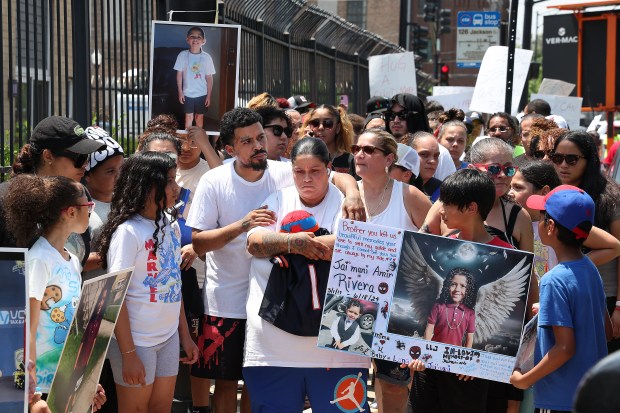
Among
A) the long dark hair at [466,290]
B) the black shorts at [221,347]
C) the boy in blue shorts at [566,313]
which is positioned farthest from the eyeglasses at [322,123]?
the boy in blue shorts at [566,313]

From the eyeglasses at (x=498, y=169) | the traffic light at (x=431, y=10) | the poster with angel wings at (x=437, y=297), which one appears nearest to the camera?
the poster with angel wings at (x=437, y=297)

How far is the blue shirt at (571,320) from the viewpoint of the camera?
4219 mm

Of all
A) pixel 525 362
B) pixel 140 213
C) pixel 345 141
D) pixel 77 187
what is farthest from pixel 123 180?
pixel 345 141

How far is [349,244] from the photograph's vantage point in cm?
494

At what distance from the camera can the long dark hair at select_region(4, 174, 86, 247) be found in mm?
4000

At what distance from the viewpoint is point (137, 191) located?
5.11m

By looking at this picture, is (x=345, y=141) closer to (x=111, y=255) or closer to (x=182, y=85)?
(x=182, y=85)

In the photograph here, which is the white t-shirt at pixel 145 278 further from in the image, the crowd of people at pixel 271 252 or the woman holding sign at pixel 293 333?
the woman holding sign at pixel 293 333

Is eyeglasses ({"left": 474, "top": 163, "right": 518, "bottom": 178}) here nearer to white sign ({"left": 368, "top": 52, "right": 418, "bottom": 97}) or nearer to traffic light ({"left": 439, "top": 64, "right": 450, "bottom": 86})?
white sign ({"left": 368, "top": 52, "right": 418, "bottom": 97})

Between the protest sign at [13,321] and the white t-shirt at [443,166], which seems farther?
the white t-shirt at [443,166]

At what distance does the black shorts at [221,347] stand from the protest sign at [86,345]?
175 centimetres

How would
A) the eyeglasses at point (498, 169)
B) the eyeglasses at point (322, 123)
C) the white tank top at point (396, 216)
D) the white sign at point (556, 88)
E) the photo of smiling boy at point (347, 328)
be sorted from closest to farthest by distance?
the photo of smiling boy at point (347, 328), the white tank top at point (396, 216), the eyeglasses at point (498, 169), the eyeglasses at point (322, 123), the white sign at point (556, 88)

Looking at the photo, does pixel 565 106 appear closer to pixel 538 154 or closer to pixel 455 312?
pixel 538 154

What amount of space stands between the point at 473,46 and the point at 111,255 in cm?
2354
